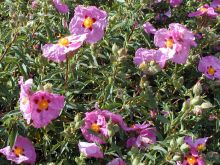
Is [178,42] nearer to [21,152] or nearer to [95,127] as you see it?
[95,127]

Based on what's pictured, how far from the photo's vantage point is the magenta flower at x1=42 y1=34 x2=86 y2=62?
9.34ft

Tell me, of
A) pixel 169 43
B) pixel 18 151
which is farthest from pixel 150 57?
pixel 18 151

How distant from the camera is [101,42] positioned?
3684mm

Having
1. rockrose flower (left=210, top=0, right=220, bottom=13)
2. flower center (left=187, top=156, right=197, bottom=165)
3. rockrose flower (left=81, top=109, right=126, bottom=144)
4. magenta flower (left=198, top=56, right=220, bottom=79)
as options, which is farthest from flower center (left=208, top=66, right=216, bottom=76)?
rockrose flower (left=81, top=109, right=126, bottom=144)

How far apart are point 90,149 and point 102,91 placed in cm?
58

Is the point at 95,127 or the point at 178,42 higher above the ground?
the point at 178,42

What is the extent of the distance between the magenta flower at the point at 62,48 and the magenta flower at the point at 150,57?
0.62 m

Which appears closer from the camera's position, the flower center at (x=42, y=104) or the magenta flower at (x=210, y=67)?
the flower center at (x=42, y=104)

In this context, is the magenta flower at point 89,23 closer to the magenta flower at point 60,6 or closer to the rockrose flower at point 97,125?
the magenta flower at point 60,6

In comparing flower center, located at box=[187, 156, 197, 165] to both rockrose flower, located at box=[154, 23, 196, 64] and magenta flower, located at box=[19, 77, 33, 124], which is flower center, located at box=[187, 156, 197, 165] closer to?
rockrose flower, located at box=[154, 23, 196, 64]

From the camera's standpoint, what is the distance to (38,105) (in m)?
2.62

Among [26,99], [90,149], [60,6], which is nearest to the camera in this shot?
[26,99]

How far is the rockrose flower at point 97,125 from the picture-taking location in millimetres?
2803

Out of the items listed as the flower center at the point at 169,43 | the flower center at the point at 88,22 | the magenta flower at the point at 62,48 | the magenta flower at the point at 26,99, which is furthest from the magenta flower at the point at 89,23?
the magenta flower at the point at 26,99
